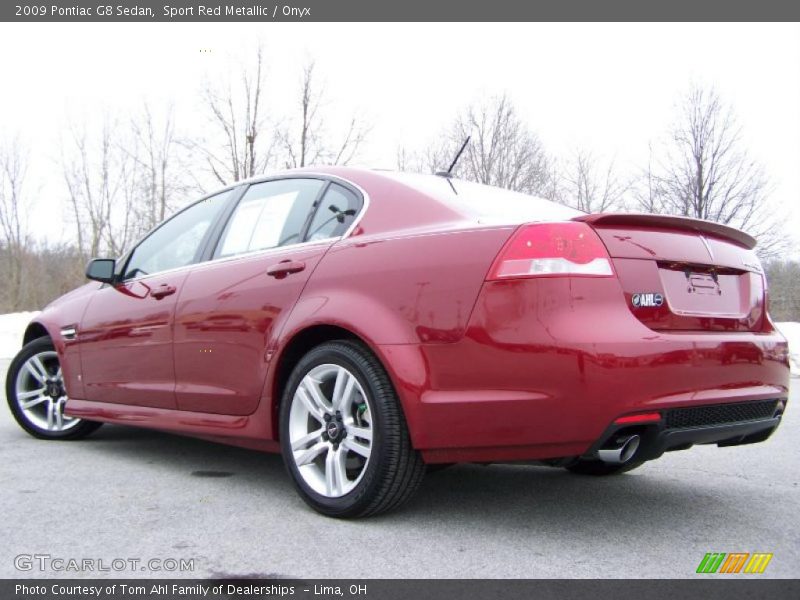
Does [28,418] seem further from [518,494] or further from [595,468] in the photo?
[595,468]

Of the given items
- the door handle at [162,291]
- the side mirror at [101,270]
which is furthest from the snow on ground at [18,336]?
the door handle at [162,291]

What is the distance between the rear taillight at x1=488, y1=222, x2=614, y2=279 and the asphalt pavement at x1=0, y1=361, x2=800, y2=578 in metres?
0.98

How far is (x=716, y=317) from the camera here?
2717 millimetres

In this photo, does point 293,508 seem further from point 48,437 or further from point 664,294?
point 48,437

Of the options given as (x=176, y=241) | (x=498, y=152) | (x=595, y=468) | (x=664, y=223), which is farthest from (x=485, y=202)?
(x=498, y=152)

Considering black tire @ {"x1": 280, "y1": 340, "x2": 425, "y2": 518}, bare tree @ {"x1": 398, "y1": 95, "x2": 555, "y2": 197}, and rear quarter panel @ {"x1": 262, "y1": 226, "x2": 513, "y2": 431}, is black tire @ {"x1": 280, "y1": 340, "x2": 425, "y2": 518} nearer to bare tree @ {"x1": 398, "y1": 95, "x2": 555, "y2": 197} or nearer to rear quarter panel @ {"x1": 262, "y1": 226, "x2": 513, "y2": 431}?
rear quarter panel @ {"x1": 262, "y1": 226, "x2": 513, "y2": 431}

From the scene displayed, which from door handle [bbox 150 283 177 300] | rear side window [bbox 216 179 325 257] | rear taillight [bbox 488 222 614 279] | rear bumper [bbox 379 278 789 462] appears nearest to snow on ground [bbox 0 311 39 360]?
door handle [bbox 150 283 177 300]

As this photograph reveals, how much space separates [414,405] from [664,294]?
98 centimetres

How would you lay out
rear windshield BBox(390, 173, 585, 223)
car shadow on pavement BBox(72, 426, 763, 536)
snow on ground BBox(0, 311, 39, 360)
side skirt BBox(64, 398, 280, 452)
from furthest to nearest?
snow on ground BBox(0, 311, 39, 360)
side skirt BBox(64, 398, 280, 452)
car shadow on pavement BBox(72, 426, 763, 536)
rear windshield BBox(390, 173, 585, 223)

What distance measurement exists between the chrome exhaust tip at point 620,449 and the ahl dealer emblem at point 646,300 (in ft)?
1.50

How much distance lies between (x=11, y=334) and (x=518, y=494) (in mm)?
16569

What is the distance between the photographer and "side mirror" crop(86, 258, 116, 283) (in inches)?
174

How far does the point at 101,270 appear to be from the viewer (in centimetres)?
444

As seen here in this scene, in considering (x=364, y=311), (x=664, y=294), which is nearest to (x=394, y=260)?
(x=364, y=311)
